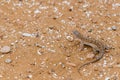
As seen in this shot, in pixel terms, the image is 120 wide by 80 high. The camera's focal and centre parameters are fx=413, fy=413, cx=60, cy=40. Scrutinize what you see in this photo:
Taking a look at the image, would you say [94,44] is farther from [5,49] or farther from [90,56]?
[5,49]

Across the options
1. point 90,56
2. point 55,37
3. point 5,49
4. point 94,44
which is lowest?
point 90,56

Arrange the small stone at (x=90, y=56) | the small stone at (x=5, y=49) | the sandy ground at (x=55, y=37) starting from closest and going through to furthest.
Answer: the sandy ground at (x=55, y=37), the small stone at (x=90, y=56), the small stone at (x=5, y=49)

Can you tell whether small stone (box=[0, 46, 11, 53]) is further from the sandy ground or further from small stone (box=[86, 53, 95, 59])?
small stone (box=[86, 53, 95, 59])

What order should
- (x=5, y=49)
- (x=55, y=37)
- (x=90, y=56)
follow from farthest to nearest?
1. (x=55, y=37)
2. (x=5, y=49)
3. (x=90, y=56)

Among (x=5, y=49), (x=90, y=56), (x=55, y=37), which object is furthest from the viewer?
(x=55, y=37)

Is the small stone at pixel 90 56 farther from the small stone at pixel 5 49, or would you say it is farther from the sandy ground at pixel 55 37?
the small stone at pixel 5 49

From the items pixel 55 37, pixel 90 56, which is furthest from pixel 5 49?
pixel 90 56

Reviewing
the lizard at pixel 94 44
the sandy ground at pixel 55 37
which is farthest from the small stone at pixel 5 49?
the lizard at pixel 94 44

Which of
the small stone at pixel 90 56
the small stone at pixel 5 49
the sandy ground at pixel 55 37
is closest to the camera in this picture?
the sandy ground at pixel 55 37

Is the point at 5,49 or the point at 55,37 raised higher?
the point at 55,37
